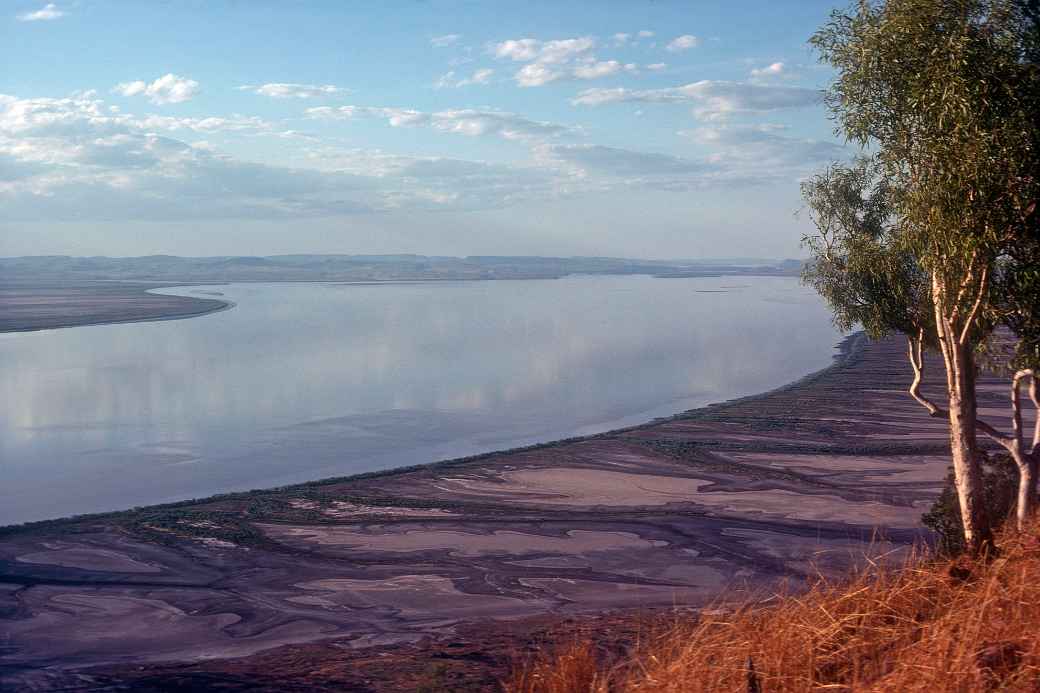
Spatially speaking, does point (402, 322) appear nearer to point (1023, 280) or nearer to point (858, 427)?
point (858, 427)

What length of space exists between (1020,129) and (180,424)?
24722 mm

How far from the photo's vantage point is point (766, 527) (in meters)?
16.8

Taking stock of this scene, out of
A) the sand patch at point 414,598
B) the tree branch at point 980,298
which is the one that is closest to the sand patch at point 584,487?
the sand patch at point 414,598

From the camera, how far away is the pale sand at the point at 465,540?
15469mm

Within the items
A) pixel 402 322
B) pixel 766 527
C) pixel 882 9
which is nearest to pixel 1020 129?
pixel 882 9

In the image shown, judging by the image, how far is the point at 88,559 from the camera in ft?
49.4

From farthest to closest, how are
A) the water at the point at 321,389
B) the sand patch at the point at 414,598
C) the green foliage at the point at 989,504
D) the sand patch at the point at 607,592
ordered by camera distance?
1. the water at the point at 321,389
2. the sand patch at the point at 607,592
3. the sand patch at the point at 414,598
4. the green foliage at the point at 989,504

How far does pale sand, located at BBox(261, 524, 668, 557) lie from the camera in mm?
15469

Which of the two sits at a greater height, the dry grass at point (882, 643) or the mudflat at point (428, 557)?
the dry grass at point (882, 643)

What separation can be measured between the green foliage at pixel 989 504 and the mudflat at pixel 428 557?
4.95 feet

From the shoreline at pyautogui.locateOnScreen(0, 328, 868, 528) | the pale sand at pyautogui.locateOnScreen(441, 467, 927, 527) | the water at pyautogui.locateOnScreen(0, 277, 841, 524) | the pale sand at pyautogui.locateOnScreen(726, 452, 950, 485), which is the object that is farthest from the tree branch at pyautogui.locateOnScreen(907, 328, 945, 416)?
the water at pyautogui.locateOnScreen(0, 277, 841, 524)

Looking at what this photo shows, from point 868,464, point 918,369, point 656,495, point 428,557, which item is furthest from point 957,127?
point 868,464

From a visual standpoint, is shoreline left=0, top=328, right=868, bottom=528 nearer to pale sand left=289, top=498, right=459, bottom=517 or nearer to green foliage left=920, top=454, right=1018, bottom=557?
pale sand left=289, top=498, right=459, bottom=517

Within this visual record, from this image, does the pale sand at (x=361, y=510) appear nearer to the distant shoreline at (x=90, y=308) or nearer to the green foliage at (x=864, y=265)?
the green foliage at (x=864, y=265)
